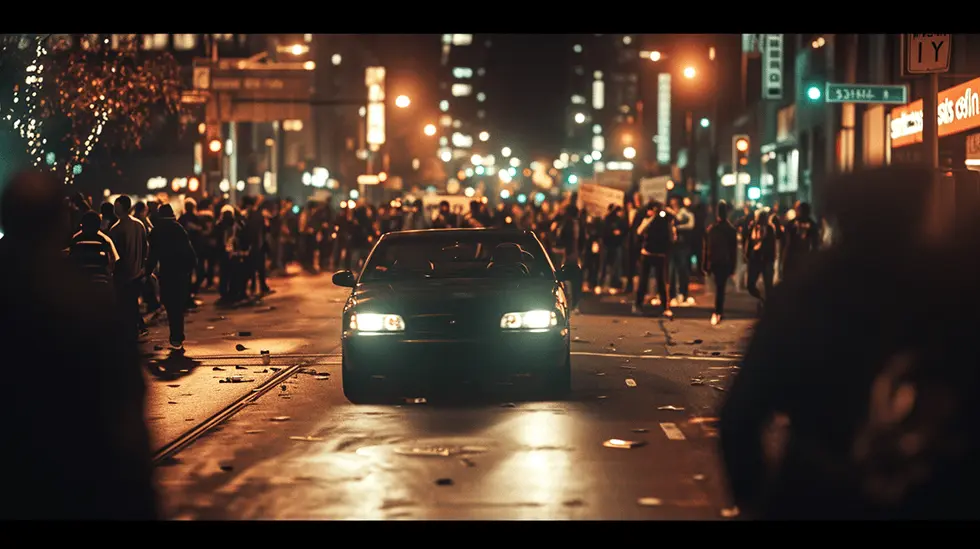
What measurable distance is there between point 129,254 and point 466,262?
6026 mm

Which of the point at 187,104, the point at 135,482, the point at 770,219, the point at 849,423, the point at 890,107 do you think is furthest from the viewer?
the point at 187,104

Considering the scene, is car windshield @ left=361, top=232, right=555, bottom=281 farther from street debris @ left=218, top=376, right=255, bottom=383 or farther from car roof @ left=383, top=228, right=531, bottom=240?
street debris @ left=218, top=376, right=255, bottom=383

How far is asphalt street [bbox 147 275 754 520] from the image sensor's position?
345 inches

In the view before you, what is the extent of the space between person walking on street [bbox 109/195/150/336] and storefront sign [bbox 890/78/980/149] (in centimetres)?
1182

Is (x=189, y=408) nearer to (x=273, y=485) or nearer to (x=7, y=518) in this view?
(x=273, y=485)

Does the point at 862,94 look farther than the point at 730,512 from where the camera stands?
Yes

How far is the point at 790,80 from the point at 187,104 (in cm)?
2264

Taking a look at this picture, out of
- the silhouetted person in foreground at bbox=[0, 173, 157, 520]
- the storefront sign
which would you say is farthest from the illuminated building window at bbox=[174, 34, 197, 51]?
the silhouetted person in foreground at bbox=[0, 173, 157, 520]

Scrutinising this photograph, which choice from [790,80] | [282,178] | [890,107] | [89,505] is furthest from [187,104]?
[282,178]

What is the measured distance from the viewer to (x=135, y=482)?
5.31 metres

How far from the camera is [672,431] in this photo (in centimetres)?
1196

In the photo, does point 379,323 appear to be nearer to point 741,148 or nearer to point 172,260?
point 172,260

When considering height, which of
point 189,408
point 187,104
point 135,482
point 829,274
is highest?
point 187,104

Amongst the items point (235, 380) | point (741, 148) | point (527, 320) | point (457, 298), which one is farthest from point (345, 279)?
point (741, 148)
